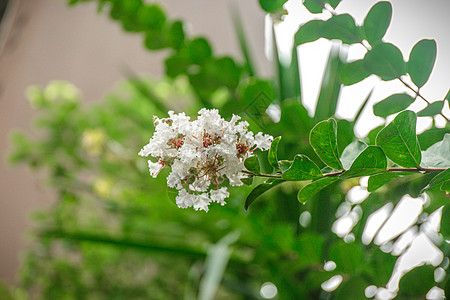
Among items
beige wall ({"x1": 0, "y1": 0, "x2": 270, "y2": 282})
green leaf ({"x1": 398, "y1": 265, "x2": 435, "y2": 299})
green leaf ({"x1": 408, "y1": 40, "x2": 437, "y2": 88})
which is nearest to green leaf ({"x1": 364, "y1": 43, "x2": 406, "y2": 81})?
green leaf ({"x1": 408, "y1": 40, "x2": 437, "y2": 88})

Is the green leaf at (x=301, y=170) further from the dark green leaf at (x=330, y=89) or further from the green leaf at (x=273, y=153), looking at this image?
the dark green leaf at (x=330, y=89)

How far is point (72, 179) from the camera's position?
0.91 metres

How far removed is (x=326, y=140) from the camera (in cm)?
16

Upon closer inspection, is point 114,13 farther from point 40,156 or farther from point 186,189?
point 40,156

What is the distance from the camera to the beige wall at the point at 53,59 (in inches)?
57.0

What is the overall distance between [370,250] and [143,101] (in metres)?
0.64

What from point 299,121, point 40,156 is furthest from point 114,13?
point 40,156

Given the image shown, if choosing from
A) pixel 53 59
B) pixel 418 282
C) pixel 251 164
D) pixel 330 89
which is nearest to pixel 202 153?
pixel 251 164

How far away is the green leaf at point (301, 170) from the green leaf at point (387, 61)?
0.22 feet

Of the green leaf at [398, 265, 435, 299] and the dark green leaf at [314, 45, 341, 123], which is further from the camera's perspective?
the dark green leaf at [314, 45, 341, 123]

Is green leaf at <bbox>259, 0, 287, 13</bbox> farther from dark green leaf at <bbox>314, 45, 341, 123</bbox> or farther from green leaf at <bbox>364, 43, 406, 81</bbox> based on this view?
dark green leaf at <bbox>314, 45, 341, 123</bbox>

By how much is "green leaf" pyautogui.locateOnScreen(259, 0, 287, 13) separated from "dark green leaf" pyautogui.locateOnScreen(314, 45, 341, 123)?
0.56 ft

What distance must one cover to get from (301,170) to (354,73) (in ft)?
0.26

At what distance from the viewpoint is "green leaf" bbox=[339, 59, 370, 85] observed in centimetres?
20
